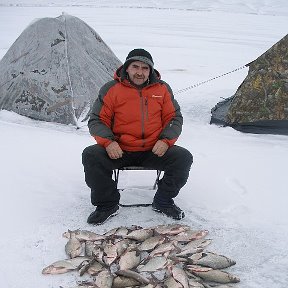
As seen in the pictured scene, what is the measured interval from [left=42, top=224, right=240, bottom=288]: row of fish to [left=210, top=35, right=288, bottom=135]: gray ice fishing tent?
3.19 metres

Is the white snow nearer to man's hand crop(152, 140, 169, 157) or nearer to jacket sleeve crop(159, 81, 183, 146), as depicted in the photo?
man's hand crop(152, 140, 169, 157)

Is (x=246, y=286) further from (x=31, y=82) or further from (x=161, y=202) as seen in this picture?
(x=31, y=82)

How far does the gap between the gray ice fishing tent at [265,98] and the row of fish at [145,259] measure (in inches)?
126

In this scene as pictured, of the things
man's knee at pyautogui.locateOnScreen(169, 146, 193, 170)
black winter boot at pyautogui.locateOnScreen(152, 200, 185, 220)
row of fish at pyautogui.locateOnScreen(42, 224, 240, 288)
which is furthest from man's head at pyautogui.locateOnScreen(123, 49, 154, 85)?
row of fish at pyautogui.locateOnScreen(42, 224, 240, 288)

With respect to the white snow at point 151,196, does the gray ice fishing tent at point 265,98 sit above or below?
above

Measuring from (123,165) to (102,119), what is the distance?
Result: 45 cm

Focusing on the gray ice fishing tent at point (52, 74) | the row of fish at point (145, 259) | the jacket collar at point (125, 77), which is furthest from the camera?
the gray ice fishing tent at point (52, 74)

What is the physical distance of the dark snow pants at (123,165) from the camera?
3.48 metres

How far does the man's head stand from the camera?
361 cm

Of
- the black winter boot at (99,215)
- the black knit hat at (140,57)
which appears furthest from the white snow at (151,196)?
the black knit hat at (140,57)

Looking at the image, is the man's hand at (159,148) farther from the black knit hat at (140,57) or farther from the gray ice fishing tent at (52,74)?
the gray ice fishing tent at (52,74)

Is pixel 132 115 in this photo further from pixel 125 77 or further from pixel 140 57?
pixel 140 57

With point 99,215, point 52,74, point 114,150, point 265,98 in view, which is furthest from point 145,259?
point 52,74

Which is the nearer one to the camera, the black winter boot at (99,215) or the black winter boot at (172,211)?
the black winter boot at (99,215)
